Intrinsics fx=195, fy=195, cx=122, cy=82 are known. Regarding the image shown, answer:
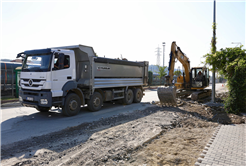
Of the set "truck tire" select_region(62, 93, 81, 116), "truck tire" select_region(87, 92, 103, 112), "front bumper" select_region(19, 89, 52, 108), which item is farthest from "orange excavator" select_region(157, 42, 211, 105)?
"front bumper" select_region(19, 89, 52, 108)

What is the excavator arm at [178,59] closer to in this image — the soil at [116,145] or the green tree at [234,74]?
the green tree at [234,74]

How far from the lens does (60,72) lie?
28.4ft

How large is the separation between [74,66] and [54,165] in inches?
231

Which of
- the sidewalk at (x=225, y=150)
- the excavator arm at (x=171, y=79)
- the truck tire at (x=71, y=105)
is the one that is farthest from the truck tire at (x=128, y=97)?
the sidewalk at (x=225, y=150)

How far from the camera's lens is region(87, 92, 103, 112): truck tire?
10.2m

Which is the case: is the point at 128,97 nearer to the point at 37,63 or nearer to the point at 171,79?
the point at 171,79

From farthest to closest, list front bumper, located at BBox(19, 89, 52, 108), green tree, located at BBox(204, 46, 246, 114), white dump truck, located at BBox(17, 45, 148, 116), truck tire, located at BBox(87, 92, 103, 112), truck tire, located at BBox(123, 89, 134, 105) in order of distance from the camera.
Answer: truck tire, located at BBox(123, 89, 134, 105), truck tire, located at BBox(87, 92, 103, 112), green tree, located at BBox(204, 46, 246, 114), white dump truck, located at BBox(17, 45, 148, 116), front bumper, located at BBox(19, 89, 52, 108)

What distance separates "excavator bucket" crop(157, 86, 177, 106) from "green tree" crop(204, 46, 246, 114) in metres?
2.89

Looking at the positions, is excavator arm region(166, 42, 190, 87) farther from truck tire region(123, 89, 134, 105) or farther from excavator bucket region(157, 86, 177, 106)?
truck tire region(123, 89, 134, 105)

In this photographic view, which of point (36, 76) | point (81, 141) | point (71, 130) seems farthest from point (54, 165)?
point (36, 76)

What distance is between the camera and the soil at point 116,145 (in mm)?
4414

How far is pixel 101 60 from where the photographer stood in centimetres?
1060

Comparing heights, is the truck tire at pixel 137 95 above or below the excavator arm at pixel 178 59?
below

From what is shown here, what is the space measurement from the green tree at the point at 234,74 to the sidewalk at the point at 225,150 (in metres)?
3.03
